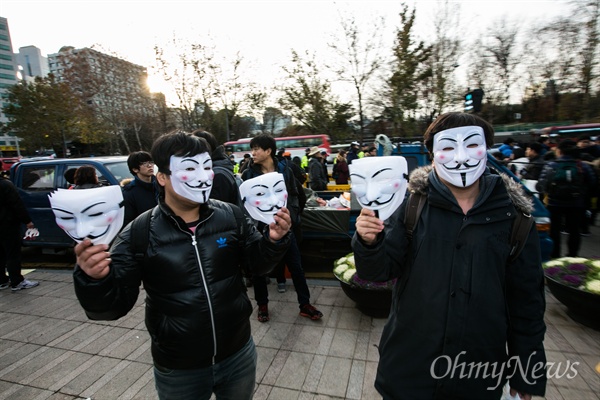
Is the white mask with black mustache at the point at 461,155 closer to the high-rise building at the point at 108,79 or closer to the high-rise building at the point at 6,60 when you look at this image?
the high-rise building at the point at 108,79

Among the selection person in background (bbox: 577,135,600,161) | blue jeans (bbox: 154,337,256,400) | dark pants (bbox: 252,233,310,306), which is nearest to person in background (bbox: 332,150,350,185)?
person in background (bbox: 577,135,600,161)

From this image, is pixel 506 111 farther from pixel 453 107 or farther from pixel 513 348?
pixel 513 348

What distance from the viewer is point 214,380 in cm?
171

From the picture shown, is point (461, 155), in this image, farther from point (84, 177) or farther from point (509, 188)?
point (84, 177)

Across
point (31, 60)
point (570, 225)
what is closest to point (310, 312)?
point (570, 225)

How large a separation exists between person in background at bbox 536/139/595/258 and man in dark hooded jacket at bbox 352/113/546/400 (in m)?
4.76

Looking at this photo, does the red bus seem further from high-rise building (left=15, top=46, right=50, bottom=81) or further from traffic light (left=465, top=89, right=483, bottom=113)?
high-rise building (left=15, top=46, right=50, bottom=81)

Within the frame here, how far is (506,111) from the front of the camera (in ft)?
108

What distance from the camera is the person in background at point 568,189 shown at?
502 cm

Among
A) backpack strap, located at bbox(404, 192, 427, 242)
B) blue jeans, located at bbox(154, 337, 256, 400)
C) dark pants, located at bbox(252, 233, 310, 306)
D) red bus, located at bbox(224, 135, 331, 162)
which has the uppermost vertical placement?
red bus, located at bbox(224, 135, 331, 162)

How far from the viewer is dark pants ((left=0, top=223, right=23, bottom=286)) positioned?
4.82 m

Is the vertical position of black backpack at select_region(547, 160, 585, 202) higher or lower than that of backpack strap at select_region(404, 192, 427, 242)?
lower

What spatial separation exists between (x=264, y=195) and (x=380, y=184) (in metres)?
0.65

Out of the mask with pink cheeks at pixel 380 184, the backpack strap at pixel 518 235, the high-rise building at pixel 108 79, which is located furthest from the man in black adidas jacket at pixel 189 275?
the high-rise building at pixel 108 79
